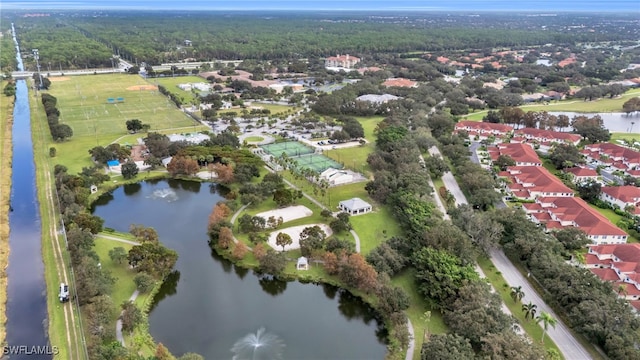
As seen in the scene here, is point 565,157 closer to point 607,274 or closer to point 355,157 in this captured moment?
point 355,157

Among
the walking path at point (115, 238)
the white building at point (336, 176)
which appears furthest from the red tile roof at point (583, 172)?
the walking path at point (115, 238)

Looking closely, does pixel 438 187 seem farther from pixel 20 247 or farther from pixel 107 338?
pixel 20 247

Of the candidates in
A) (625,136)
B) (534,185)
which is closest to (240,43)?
(625,136)

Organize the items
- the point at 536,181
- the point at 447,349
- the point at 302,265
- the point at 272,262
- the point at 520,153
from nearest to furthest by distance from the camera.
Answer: the point at 447,349 → the point at 272,262 → the point at 302,265 → the point at 536,181 → the point at 520,153

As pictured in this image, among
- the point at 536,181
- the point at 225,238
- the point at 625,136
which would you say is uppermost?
the point at 536,181

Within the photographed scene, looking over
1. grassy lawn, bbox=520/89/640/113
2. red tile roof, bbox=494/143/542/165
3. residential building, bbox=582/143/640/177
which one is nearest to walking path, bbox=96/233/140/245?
red tile roof, bbox=494/143/542/165

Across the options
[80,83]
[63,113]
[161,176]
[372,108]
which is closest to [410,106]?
[372,108]
